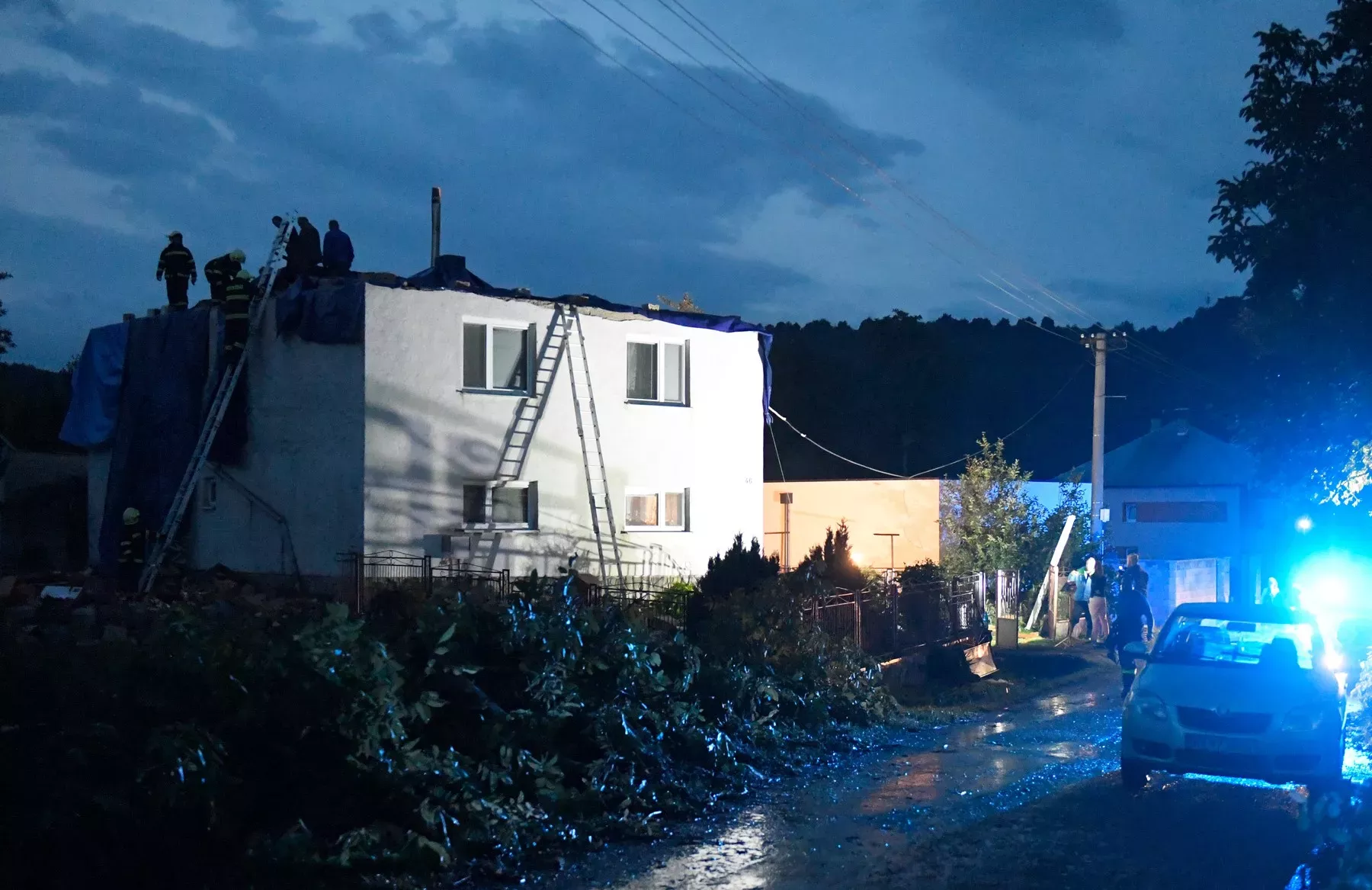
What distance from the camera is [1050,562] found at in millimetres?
25797

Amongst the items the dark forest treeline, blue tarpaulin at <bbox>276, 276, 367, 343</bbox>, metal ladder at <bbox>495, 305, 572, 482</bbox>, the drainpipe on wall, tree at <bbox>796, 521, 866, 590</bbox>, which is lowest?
tree at <bbox>796, 521, 866, 590</bbox>

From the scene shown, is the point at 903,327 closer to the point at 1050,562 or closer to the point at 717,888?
the point at 1050,562

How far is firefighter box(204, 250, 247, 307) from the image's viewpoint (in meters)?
20.5

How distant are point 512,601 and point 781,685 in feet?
12.8

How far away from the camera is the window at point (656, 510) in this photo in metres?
21.8

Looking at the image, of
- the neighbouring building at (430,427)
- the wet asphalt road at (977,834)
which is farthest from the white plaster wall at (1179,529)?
the wet asphalt road at (977,834)

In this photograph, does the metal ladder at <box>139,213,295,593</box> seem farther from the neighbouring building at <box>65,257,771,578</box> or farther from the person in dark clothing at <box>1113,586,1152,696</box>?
the person in dark clothing at <box>1113,586,1152,696</box>

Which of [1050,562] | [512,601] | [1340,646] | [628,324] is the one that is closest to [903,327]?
[1050,562]

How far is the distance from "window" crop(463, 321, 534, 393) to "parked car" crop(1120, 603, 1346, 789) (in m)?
12.4

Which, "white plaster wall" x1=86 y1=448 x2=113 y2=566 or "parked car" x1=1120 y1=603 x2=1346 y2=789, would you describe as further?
"white plaster wall" x1=86 y1=448 x2=113 y2=566

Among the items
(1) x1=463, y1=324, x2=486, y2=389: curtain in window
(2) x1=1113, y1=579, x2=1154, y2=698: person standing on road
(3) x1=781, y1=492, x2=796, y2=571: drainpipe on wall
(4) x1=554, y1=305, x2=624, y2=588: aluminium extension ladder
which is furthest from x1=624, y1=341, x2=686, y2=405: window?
(2) x1=1113, y1=579, x2=1154, y2=698: person standing on road

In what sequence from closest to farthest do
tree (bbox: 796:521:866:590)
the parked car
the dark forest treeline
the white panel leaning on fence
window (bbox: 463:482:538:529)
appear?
1. the parked car
2. tree (bbox: 796:521:866:590)
3. window (bbox: 463:482:538:529)
4. the white panel leaning on fence
5. the dark forest treeline

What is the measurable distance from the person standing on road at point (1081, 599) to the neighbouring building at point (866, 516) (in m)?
3.22

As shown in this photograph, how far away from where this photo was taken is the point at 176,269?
21.4 meters
